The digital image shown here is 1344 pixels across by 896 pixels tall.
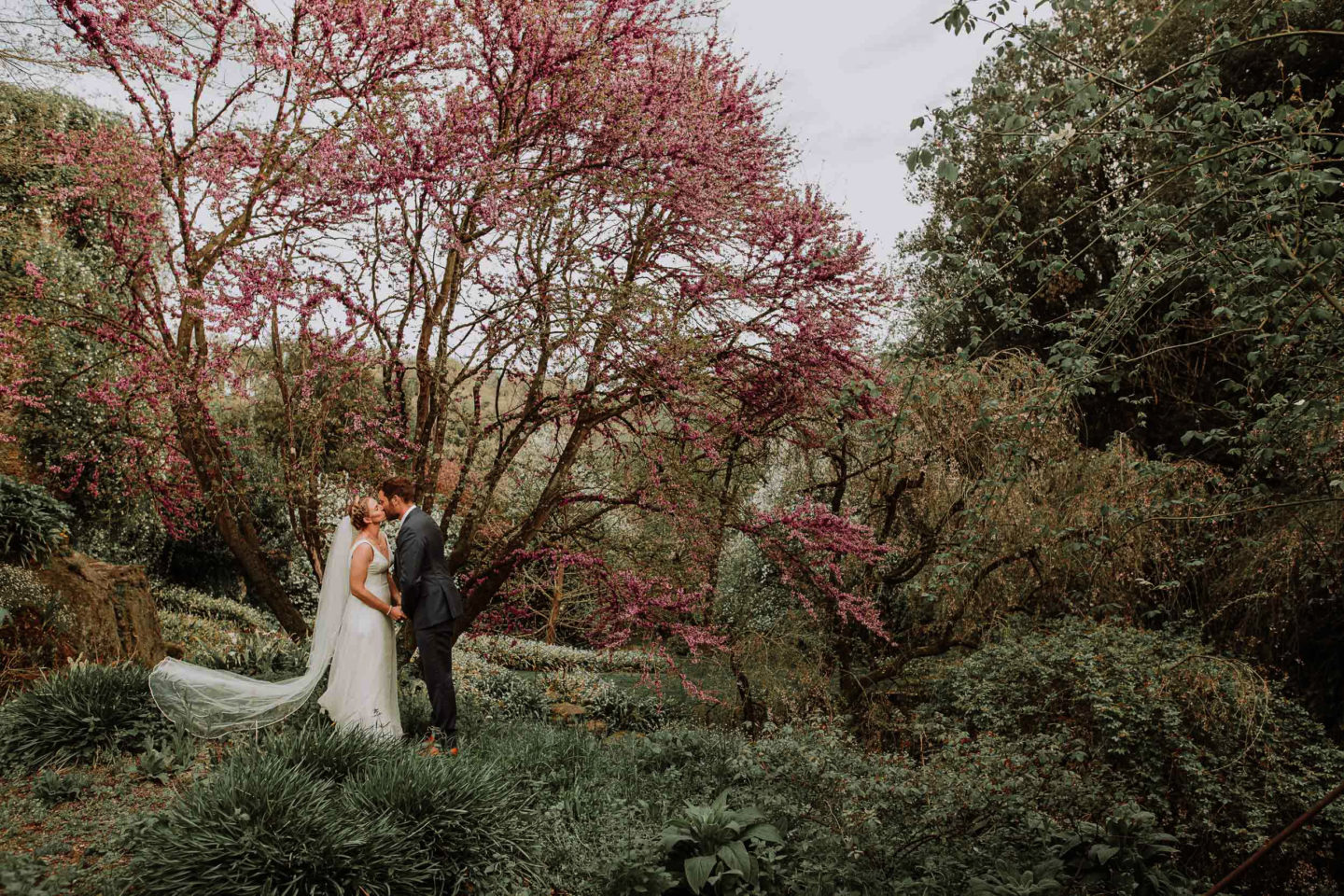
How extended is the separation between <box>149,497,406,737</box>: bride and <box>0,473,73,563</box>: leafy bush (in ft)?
7.98

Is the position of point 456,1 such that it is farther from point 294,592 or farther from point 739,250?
point 294,592

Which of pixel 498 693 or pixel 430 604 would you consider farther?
pixel 498 693

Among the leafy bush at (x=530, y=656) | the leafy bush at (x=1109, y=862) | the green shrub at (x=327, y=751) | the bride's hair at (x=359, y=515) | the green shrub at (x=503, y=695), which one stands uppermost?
the bride's hair at (x=359, y=515)

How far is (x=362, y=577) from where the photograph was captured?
5805 mm

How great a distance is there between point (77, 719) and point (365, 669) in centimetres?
181

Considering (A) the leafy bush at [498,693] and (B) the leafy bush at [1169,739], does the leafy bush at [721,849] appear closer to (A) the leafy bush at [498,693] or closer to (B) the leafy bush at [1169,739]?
(B) the leafy bush at [1169,739]

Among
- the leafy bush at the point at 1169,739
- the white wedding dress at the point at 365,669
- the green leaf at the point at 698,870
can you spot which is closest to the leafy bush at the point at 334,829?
the green leaf at the point at 698,870

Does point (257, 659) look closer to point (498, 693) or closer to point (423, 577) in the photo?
point (423, 577)

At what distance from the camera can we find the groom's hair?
5754 mm

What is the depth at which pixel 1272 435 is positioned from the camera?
4074mm

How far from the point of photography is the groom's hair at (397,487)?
5754mm

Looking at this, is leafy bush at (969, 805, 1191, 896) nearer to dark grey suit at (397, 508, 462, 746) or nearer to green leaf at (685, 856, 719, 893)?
green leaf at (685, 856, 719, 893)

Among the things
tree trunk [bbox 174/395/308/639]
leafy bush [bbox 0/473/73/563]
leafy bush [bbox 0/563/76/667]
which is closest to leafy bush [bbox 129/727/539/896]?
tree trunk [bbox 174/395/308/639]

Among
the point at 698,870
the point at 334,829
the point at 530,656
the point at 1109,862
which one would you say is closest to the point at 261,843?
the point at 334,829
